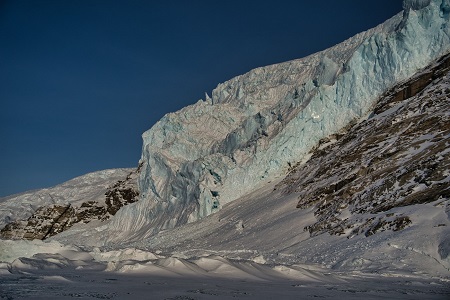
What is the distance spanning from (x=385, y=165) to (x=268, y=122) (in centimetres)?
4000

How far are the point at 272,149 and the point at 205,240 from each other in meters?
20.2

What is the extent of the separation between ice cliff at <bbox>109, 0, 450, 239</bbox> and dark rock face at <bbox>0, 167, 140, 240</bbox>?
71.1 feet

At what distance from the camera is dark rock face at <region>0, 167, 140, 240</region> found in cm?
11619

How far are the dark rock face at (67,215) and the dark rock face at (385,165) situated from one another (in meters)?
69.1

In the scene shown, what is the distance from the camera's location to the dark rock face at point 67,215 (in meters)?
116

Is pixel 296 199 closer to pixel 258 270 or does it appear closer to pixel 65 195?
pixel 258 270

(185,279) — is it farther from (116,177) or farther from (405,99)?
(116,177)

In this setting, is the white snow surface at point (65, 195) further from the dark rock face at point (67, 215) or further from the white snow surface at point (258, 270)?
the white snow surface at point (258, 270)

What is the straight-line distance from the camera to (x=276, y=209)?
51844mm

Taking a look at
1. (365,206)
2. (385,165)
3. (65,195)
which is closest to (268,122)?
(385,165)

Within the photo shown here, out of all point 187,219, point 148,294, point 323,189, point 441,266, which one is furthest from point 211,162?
point 148,294

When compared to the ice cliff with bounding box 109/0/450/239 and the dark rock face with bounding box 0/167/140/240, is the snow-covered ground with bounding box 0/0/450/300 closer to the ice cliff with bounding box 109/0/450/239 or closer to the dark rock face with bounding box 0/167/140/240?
the ice cliff with bounding box 109/0/450/239

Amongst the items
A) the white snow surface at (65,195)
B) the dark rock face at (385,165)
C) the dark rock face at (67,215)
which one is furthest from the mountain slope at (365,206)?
the white snow surface at (65,195)

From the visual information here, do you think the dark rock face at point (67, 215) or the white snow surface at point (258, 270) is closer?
the white snow surface at point (258, 270)
